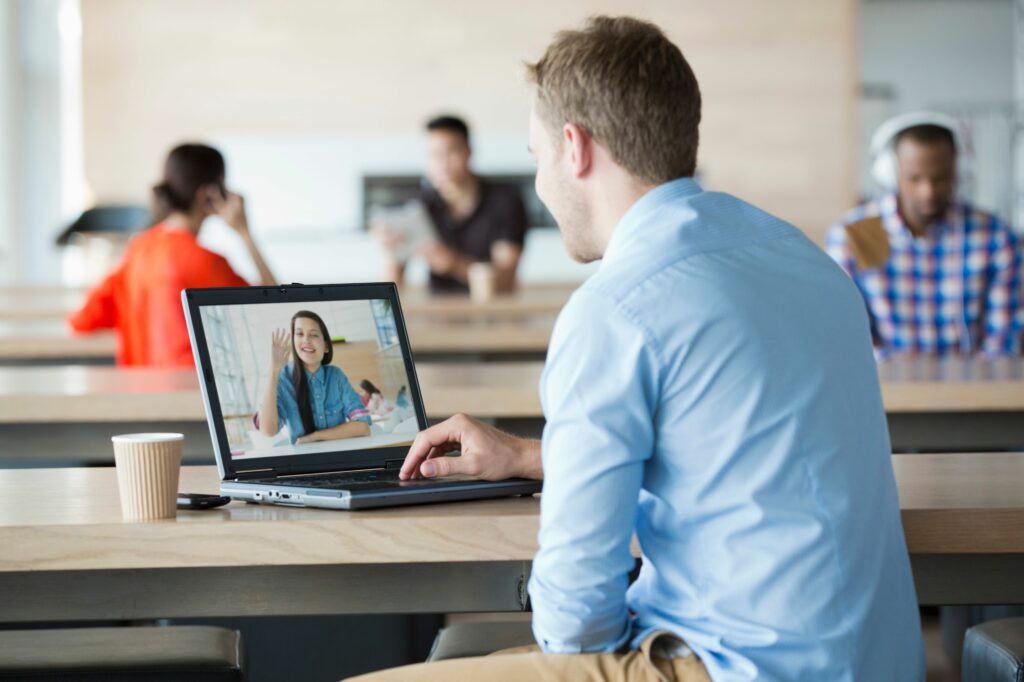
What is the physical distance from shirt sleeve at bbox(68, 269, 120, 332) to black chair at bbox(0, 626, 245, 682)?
1.85m

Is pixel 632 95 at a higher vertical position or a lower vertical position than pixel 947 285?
higher

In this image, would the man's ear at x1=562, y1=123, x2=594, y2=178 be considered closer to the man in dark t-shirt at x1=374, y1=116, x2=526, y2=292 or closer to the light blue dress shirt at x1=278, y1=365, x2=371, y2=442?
the light blue dress shirt at x1=278, y1=365, x2=371, y2=442

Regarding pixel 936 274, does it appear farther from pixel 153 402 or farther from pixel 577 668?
pixel 577 668

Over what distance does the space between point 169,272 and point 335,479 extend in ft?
5.83

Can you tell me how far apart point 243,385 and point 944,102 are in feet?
33.3

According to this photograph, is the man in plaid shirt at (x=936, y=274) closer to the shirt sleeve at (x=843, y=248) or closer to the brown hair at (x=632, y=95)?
the shirt sleeve at (x=843, y=248)

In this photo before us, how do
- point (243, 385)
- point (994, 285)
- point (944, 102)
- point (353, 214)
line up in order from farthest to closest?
point (944, 102)
point (353, 214)
point (994, 285)
point (243, 385)

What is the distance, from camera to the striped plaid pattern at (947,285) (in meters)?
3.24

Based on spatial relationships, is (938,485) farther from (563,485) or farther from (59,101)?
(59,101)

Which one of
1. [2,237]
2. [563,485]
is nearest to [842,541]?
[563,485]

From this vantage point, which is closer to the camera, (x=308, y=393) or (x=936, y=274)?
(x=308, y=393)

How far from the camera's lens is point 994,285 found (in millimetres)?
3254

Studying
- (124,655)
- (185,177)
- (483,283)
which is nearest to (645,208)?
(124,655)

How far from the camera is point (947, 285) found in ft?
10.7
